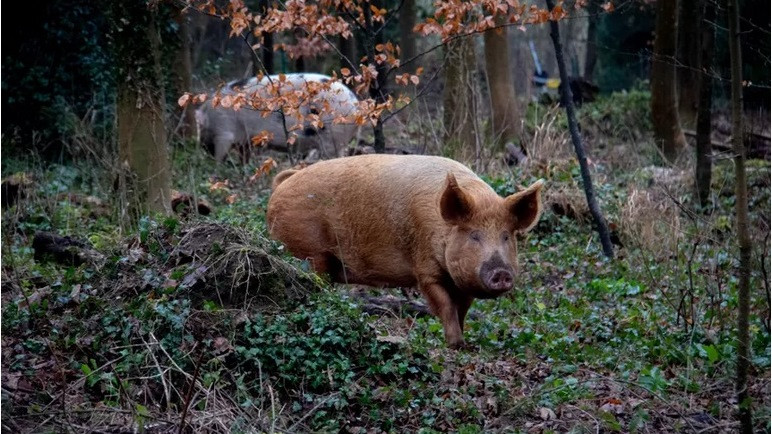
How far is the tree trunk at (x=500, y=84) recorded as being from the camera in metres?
18.3

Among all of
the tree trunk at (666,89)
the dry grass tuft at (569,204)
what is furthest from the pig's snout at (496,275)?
the tree trunk at (666,89)

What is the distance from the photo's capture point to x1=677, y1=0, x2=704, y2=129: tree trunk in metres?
19.0

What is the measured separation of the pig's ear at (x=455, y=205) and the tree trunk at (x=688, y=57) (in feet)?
38.9

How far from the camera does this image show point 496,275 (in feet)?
23.1

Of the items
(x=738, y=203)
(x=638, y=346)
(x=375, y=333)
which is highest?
(x=738, y=203)

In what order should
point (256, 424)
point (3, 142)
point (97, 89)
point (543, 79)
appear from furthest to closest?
point (543, 79) → point (97, 89) → point (3, 142) → point (256, 424)

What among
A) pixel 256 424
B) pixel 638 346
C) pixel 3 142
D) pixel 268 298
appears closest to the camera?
pixel 256 424

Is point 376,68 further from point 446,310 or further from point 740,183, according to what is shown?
point 740,183

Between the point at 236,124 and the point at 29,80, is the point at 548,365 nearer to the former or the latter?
the point at 236,124

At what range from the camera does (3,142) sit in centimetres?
1691

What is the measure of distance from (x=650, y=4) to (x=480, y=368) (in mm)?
23787

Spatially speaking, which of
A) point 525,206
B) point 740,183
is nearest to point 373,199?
point 525,206

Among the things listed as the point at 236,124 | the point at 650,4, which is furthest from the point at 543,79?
the point at 236,124

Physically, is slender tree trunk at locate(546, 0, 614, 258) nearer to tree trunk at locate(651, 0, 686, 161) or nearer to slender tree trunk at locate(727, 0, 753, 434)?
slender tree trunk at locate(727, 0, 753, 434)
